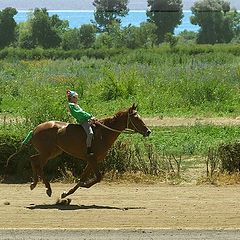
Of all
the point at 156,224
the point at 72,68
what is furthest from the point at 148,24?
the point at 156,224

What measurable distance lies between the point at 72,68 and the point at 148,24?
21.3m

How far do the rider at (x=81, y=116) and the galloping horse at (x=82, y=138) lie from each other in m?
0.09

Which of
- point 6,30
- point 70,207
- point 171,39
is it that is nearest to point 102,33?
point 171,39

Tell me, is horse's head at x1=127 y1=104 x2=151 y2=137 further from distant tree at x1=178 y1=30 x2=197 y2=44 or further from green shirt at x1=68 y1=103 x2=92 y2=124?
distant tree at x1=178 y1=30 x2=197 y2=44

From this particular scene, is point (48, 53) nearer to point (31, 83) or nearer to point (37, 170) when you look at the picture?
point (31, 83)

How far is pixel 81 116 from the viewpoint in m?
13.9

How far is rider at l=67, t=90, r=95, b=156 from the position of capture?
45.4 ft

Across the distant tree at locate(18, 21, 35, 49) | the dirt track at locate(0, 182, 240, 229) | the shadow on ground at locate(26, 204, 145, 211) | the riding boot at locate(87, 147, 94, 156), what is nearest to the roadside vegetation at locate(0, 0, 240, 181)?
the distant tree at locate(18, 21, 35, 49)

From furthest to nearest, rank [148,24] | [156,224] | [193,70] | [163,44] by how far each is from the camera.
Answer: [163,44] < [148,24] < [193,70] < [156,224]

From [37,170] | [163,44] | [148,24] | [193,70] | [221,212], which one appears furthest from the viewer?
[163,44]

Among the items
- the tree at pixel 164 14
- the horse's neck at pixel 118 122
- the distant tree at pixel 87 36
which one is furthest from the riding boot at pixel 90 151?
the distant tree at pixel 87 36

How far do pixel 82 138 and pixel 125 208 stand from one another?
161cm

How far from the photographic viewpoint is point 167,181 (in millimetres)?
16984

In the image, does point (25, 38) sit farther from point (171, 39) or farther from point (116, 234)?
point (116, 234)
